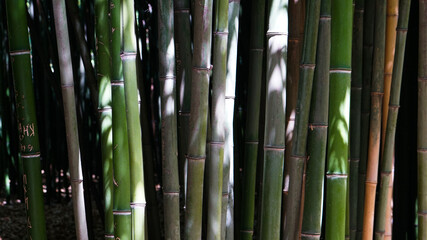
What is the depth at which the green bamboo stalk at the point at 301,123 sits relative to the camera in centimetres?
103

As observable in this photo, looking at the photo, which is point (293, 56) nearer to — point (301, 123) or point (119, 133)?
point (301, 123)

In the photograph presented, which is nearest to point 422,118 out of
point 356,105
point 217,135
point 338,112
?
point 356,105

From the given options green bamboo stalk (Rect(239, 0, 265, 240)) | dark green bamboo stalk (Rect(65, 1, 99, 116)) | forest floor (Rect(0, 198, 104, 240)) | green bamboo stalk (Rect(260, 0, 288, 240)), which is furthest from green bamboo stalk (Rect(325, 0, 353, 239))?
forest floor (Rect(0, 198, 104, 240))

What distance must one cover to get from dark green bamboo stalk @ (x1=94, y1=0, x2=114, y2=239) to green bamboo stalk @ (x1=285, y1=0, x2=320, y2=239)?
0.42 m

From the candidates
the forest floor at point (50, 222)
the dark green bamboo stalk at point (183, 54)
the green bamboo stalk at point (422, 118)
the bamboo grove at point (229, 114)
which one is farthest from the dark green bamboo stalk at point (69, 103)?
the forest floor at point (50, 222)

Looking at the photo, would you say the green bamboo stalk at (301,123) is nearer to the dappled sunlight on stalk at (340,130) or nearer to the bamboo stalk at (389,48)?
the dappled sunlight on stalk at (340,130)

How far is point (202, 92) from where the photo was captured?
2.98ft

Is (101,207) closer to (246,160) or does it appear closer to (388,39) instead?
(246,160)

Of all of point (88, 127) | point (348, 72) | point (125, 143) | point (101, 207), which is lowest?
point (101, 207)

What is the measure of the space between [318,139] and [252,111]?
0.85 ft

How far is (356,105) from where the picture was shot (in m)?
1.32

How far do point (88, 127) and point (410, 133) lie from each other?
1.51 m

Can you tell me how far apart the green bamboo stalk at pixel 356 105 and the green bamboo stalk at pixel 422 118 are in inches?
6.3

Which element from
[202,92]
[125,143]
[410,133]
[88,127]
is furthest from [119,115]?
[88,127]
